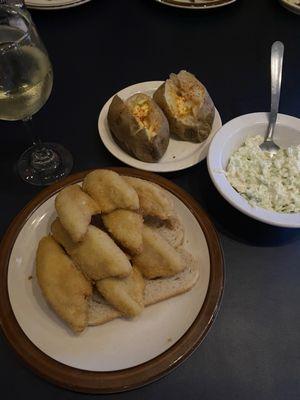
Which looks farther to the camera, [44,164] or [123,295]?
Answer: [44,164]

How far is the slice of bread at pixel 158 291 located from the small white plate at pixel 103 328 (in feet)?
0.04

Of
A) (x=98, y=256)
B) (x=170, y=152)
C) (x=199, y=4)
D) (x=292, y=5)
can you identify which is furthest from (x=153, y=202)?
(x=292, y=5)

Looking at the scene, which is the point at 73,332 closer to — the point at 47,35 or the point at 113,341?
the point at 113,341

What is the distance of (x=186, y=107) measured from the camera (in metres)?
1.10

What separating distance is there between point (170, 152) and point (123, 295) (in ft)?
1.63

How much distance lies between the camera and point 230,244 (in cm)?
92

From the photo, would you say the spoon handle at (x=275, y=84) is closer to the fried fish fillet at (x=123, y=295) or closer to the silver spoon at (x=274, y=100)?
the silver spoon at (x=274, y=100)

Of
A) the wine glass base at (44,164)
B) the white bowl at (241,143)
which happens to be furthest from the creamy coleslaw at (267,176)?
the wine glass base at (44,164)

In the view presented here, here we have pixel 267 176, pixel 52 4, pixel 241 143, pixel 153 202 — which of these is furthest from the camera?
pixel 52 4

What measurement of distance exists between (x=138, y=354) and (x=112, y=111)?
0.65 meters

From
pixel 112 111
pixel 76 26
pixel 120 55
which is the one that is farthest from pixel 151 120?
pixel 76 26

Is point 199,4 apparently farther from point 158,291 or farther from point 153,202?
point 158,291

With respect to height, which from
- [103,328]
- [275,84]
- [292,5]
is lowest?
[103,328]

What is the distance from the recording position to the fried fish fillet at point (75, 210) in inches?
28.9
